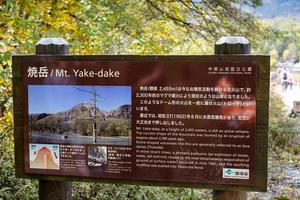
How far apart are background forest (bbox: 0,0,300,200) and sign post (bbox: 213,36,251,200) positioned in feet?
4.51

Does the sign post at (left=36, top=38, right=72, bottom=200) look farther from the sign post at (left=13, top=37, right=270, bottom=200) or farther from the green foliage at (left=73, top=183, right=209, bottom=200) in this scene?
the green foliage at (left=73, top=183, right=209, bottom=200)

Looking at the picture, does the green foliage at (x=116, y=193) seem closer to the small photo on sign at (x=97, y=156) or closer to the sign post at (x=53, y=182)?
the sign post at (x=53, y=182)

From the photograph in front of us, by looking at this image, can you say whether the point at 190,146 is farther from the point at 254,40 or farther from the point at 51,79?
the point at 254,40

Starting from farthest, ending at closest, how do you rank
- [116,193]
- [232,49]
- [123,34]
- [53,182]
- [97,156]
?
[123,34] → [116,193] → [53,182] → [97,156] → [232,49]

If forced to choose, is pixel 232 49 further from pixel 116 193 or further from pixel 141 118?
pixel 116 193

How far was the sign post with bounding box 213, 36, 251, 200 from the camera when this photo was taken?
2.59 metres

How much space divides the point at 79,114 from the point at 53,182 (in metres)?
0.55

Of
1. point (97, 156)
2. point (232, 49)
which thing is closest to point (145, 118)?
point (97, 156)

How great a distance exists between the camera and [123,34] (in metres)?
8.20

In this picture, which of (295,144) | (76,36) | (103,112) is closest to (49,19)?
(76,36)

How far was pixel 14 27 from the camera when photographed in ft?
15.4

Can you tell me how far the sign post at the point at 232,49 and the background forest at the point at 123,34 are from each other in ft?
4.51

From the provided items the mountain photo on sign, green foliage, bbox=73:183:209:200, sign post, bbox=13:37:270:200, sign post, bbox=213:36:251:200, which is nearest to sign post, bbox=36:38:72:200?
sign post, bbox=13:37:270:200

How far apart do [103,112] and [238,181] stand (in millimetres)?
952
